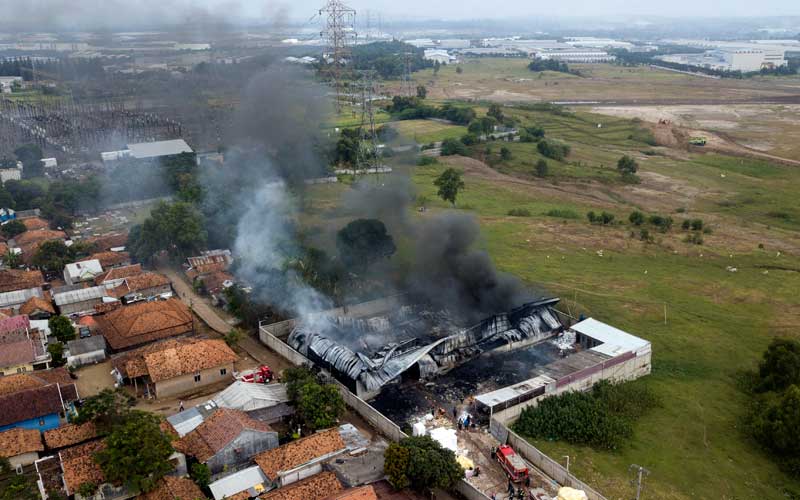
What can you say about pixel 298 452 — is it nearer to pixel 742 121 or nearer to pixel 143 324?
pixel 143 324

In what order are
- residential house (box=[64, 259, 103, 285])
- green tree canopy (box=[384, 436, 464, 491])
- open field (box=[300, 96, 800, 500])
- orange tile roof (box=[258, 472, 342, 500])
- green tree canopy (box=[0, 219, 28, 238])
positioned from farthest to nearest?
green tree canopy (box=[0, 219, 28, 238]) → residential house (box=[64, 259, 103, 285]) → open field (box=[300, 96, 800, 500]) → green tree canopy (box=[384, 436, 464, 491]) → orange tile roof (box=[258, 472, 342, 500])

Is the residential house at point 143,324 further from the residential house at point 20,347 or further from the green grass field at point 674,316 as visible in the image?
the green grass field at point 674,316

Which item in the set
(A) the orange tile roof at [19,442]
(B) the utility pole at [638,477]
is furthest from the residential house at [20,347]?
(B) the utility pole at [638,477]

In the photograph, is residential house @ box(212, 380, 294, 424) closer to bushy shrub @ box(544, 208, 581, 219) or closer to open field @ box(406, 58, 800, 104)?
bushy shrub @ box(544, 208, 581, 219)

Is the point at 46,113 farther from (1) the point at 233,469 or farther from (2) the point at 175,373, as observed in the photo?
(1) the point at 233,469

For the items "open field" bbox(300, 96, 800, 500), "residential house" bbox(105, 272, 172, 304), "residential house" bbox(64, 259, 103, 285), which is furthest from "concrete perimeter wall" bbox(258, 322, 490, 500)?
"residential house" bbox(64, 259, 103, 285)
